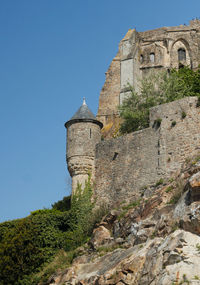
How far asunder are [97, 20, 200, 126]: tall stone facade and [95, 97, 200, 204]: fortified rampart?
11.8m

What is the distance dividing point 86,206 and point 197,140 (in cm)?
572

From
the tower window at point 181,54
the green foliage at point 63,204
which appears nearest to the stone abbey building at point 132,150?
the green foliage at point 63,204

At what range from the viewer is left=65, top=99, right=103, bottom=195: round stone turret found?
25.1 metres

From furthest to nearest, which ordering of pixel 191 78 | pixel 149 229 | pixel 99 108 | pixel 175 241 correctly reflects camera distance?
1. pixel 99 108
2. pixel 191 78
3. pixel 149 229
4. pixel 175 241

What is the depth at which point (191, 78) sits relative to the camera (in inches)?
1248

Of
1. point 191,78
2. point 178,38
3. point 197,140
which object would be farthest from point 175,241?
point 178,38

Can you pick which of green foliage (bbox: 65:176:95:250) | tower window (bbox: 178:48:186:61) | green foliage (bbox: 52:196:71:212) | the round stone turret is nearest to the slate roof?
the round stone turret

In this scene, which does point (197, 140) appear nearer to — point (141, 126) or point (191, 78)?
point (141, 126)

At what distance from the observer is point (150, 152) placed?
76.4 feet

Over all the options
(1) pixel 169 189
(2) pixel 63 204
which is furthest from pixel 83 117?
(1) pixel 169 189

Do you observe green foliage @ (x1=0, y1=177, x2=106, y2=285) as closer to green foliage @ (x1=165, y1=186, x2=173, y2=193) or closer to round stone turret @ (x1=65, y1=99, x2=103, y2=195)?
round stone turret @ (x1=65, y1=99, x2=103, y2=195)

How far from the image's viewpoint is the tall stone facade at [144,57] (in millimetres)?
37562

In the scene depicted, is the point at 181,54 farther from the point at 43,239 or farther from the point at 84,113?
the point at 43,239

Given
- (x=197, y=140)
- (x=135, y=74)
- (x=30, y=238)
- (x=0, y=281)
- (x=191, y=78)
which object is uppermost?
(x=135, y=74)
